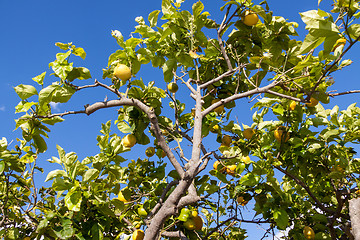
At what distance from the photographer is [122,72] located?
90.5 inches

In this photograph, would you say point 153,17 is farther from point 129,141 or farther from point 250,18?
point 129,141

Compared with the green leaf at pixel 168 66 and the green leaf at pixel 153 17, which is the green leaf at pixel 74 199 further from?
the green leaf at pixel 153 17

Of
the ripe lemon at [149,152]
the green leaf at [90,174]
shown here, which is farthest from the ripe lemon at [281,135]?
the green leaf at [90,174]

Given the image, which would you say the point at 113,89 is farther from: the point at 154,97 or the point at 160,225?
the point at 160,225

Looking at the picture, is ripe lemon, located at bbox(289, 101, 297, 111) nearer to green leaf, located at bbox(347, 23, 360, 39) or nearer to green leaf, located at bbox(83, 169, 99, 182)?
green leaf, located at bbox(347, 23, 360, 39)

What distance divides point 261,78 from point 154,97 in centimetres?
106

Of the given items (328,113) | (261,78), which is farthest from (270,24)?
(328,113)

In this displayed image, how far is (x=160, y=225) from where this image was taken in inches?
83.7

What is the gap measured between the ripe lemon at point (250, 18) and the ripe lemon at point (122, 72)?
1186 mm

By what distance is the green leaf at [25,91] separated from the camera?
220cm

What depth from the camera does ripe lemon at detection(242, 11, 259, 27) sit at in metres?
2.65

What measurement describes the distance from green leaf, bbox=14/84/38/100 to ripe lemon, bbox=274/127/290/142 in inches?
86.6

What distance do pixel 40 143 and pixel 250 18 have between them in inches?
85.3

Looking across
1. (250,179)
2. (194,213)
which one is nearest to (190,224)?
(194,213)
